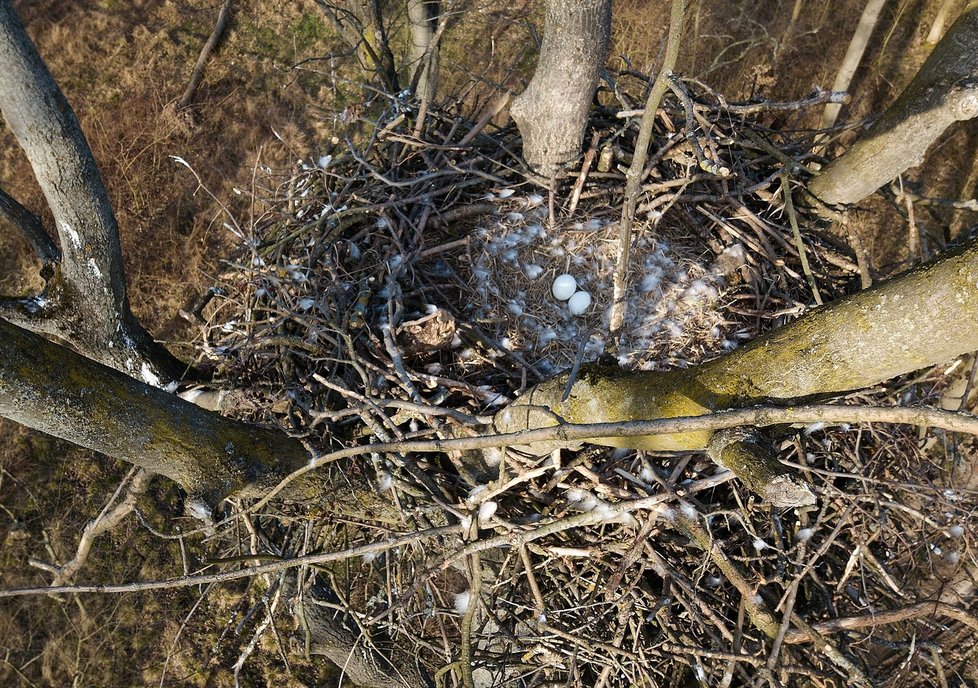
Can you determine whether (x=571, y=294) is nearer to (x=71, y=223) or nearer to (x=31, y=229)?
(x=71, y=223)

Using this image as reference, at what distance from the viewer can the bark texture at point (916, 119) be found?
2174 millimetres

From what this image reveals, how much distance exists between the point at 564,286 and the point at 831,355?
1.15 meters

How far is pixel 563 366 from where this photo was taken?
2.26 metres

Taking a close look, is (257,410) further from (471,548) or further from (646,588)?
(646,588)

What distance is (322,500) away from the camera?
2.07 m

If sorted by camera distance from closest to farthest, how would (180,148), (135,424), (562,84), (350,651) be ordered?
(135,424) < (562,84) < (350,651) < (180,148)

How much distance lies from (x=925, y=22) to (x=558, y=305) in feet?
16.2

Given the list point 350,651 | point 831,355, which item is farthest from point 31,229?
point 831,355

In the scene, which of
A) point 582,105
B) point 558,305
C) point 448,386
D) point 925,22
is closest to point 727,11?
point 925,22

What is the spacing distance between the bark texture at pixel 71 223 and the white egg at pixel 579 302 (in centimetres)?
153

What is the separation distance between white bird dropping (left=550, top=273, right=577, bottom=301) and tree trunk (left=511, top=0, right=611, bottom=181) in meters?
0.44

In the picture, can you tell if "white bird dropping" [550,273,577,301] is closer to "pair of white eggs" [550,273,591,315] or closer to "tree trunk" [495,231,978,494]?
"pair of white eggs" [550,273,591,315]

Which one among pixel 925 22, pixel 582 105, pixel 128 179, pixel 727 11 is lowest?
pixel 925 22

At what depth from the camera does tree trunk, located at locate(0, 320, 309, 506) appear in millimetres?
1541
